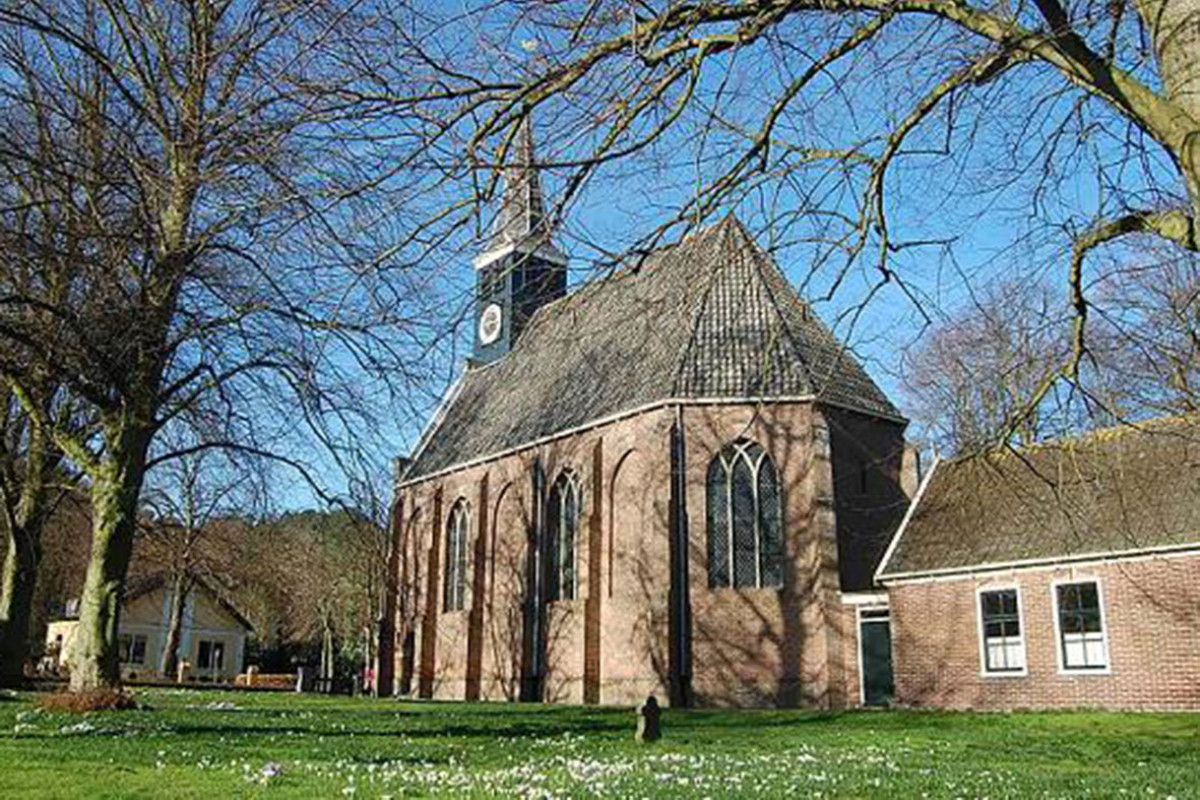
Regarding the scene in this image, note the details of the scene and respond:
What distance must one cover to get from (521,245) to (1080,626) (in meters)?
19.0

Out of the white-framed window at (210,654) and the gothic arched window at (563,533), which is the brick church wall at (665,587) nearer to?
the gothic arched window at (563,533)

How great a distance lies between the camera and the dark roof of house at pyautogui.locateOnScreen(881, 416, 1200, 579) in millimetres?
20188

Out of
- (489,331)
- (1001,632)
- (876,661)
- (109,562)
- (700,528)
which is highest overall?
(489,331)

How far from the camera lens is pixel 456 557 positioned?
3775 centimetres

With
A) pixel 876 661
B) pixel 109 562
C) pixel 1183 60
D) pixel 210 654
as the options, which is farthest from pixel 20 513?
pixel 210 654

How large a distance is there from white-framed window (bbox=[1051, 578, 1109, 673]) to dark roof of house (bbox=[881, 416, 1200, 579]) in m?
0.71

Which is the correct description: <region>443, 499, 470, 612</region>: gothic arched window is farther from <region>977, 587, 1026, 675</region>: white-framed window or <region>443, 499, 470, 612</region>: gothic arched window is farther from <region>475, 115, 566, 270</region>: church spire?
<region>475, 115, 566, 270</region>: church spire

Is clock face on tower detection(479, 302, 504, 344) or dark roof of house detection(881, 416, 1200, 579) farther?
clock face on tower detection(479, 302, 504, 344)

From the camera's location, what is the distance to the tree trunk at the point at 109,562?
16000 millimetres

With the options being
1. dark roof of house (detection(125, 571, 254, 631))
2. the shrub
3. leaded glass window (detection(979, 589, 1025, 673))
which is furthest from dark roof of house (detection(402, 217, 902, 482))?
dark roof of house (detection(125, 571, 254, 631))

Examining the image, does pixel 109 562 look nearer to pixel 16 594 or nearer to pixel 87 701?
pixel 87 701

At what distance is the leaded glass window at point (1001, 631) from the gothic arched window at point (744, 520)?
17.5ft

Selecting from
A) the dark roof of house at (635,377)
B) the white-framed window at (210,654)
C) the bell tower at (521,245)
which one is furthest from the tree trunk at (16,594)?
the white-framed window at (210,654)

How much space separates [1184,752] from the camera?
13.5 m
